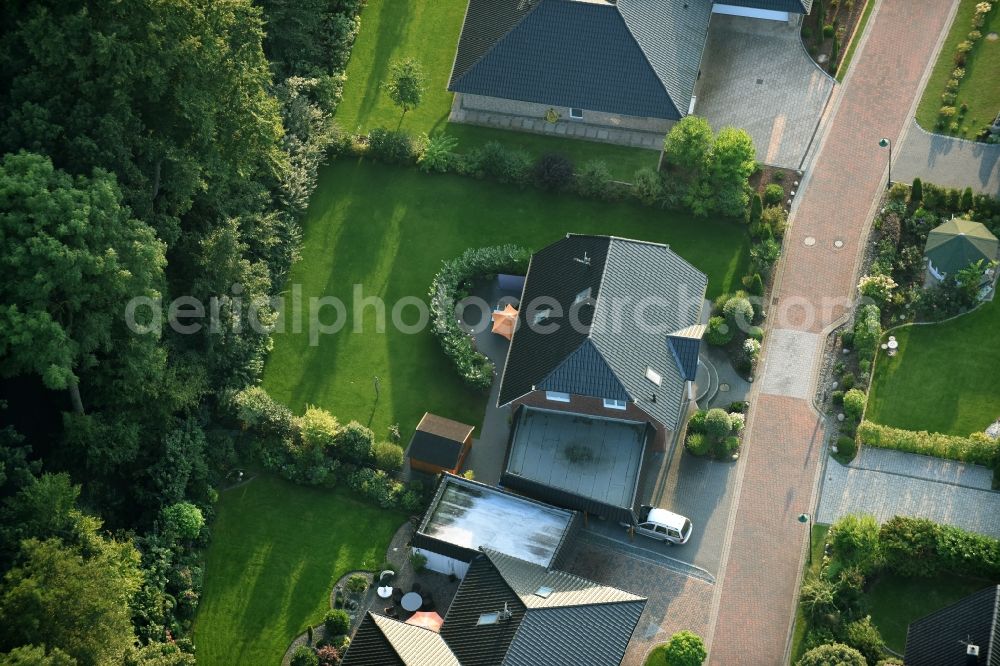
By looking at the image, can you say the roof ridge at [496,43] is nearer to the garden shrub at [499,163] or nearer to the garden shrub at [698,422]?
the garden shrub at [499,163]

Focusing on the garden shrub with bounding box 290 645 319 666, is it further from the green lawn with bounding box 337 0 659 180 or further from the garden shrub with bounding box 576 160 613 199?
the green lawn with bounding box 337 0 659 180

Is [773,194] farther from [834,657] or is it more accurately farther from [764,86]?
[834,657]

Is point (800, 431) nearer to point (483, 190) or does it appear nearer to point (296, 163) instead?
point (483, 190)

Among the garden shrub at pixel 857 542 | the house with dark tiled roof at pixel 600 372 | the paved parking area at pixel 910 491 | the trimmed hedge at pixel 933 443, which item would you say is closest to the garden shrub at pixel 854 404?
the trimmed hedge at pixel 933 443

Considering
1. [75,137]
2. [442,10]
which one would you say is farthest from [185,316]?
[442,10]

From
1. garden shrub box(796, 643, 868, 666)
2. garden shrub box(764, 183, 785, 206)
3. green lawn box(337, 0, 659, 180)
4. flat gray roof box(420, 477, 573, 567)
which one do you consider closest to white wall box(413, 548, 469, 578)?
flat gray roof box(420, 477, 573, 567)
